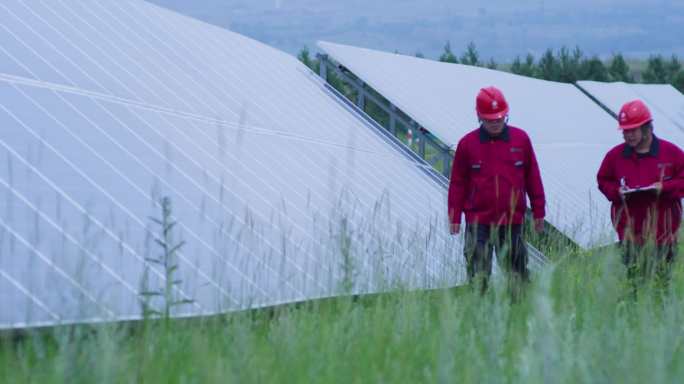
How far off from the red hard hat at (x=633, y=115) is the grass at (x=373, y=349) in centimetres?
275

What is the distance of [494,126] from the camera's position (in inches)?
311

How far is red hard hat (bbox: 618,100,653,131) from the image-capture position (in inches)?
302

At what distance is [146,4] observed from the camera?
1198 cm

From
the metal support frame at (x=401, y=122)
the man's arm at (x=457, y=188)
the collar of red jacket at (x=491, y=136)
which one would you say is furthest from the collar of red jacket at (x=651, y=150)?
the metal support frame at (x=401, y=122)

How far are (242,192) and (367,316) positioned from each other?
2.69m

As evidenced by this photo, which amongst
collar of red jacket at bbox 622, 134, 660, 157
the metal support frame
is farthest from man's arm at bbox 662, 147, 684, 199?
the metal support frame

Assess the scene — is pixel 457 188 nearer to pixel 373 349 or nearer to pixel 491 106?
pixel 491 106

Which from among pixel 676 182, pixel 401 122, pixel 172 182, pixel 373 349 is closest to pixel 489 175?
pixel 676 182

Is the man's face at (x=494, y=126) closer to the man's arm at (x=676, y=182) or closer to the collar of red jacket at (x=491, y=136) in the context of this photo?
the collar of red jacket at (x=491, y=136)

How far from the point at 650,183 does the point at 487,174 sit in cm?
106

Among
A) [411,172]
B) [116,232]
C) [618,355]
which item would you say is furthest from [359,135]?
[618,355]

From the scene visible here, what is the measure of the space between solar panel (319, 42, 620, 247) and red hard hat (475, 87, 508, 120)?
84.7 inches

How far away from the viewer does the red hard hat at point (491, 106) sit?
772cm

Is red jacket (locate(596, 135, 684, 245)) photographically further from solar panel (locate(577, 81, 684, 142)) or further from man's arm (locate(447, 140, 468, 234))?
solar panel (locate(577, 81, 684, 142))
